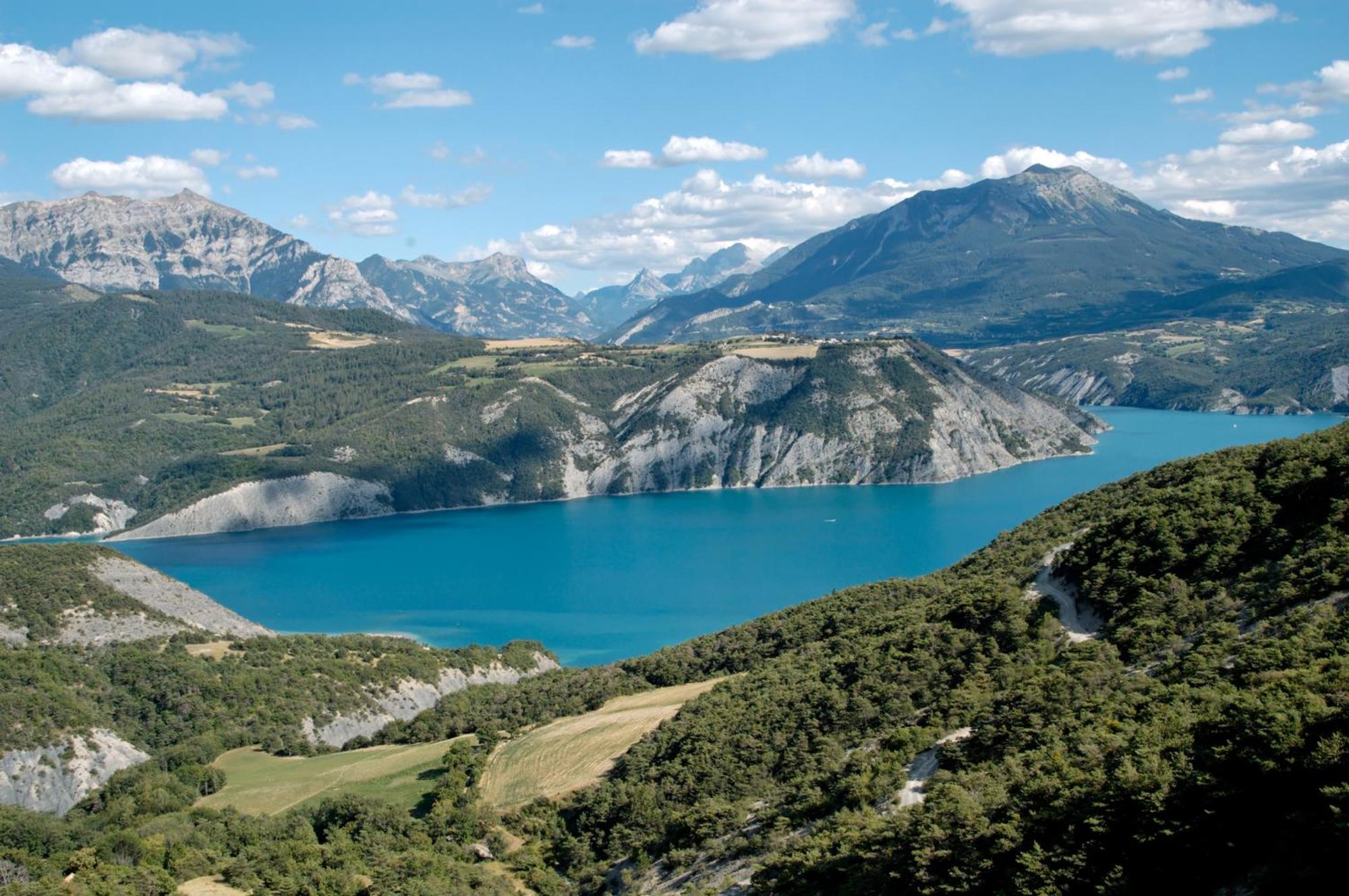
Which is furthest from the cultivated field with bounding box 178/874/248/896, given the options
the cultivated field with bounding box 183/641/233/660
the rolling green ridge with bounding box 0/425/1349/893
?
the cultivated field with bounding box 183/641/233/660

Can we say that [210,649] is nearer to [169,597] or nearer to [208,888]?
[169,597]

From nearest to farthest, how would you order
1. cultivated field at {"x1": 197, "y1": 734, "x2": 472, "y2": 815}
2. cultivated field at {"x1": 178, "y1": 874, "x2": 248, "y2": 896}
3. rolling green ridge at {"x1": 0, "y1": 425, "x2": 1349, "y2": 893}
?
rolling green ridge at {"x1": 0, "y1": 425, "x2": 1349, "y2": 893} → cultivated field at {"x1": 178, "y1": 874, "x2": 248, "y2": 896} → cultivated field at {"x1": 197, "y1": 734, "x2": 472, "y2": 815}

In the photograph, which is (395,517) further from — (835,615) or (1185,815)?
(1185,815)

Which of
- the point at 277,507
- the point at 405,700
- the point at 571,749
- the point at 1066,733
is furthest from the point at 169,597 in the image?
the point at 277,507

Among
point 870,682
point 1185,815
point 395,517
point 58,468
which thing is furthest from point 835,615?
point 58,468

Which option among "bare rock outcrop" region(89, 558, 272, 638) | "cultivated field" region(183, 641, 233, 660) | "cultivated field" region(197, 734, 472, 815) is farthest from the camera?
"bare rock outcrop" region(89, 558, 272, 638)

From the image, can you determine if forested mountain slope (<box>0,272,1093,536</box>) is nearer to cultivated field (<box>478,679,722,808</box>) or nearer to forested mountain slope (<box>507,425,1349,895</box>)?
cultivated field (<box>478,679,722,808</box>)

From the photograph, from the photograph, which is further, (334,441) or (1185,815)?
(334,441)
